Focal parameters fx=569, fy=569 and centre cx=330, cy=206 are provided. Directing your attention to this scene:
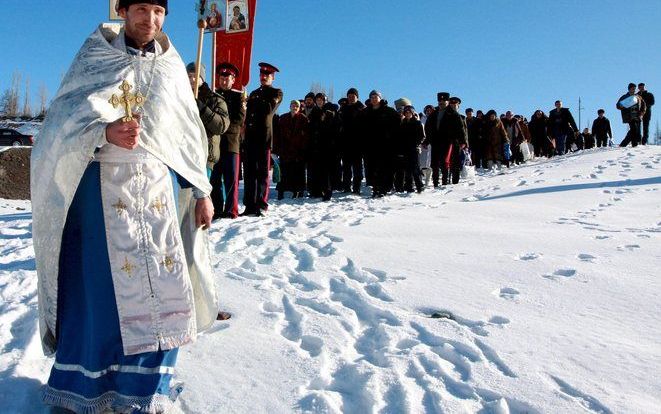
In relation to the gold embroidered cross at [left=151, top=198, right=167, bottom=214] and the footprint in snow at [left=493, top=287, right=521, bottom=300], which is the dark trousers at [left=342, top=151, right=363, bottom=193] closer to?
the footprint in snow at [left=493, top=287, right=521, bottom=300]

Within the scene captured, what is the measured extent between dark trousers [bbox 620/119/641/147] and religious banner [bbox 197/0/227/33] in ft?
41.0

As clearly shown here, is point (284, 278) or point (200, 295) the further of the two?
point (284, 278)

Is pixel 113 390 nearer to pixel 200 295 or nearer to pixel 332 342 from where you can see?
pixel 200 295

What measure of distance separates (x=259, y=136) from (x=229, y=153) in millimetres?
848

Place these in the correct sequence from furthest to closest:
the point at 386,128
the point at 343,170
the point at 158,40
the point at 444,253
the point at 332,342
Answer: the point at 343,170 < the point at 386,128 < the point at 444,253 < the point at 332,342 < the point at 158,40

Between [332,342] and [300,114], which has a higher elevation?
[300,114]

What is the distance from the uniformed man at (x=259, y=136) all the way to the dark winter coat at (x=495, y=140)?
9737mm

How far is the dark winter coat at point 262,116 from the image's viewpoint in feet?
26.1

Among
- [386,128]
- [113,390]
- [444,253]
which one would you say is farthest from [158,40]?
→ [386,128]

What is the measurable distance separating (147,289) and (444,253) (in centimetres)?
329

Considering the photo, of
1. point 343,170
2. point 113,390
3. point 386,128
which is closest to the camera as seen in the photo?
point 113,390

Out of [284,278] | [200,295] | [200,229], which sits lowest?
[284,278]

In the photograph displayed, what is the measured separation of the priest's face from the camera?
2.33 metres

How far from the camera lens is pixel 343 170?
11555mm
